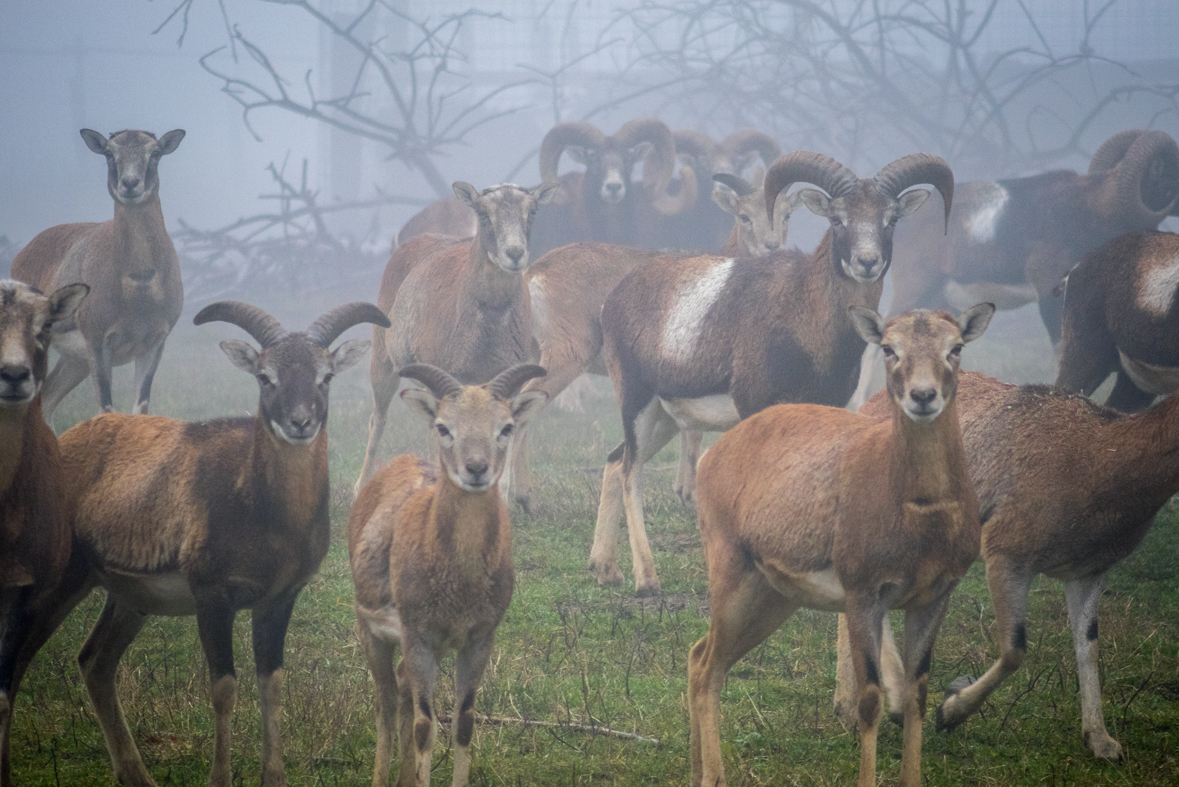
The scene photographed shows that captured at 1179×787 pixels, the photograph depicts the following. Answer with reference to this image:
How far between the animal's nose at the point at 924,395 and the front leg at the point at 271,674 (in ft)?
9.48

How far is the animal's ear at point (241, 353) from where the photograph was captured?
5.06 meters

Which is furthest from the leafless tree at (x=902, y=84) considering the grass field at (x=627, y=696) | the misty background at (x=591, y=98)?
the grass field at (x=627, y=696)

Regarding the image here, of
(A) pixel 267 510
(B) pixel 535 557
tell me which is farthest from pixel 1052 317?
(A) pixel 267 510

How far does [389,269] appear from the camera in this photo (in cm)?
1053

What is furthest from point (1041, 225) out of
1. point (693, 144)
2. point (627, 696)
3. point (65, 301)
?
point (65, 301)

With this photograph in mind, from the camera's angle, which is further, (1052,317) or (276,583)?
(1052,317)

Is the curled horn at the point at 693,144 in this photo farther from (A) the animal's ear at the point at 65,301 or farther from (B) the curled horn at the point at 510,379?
(A) the animal's ear at the point at 65,301

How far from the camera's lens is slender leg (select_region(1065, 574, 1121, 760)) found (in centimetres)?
485

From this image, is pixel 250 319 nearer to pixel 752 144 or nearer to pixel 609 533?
pixel 609 533

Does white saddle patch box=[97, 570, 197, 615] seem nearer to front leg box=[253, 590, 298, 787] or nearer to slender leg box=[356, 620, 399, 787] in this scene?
front leg box=[253, 590, 298, 787]

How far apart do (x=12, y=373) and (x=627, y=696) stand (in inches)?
131

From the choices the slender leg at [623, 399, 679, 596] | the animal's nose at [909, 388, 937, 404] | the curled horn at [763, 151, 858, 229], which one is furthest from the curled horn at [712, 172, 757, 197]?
the animal's nose at [909, 388, 937, 404]

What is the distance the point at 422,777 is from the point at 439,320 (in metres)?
5.21

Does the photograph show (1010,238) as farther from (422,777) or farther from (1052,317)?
(422,777)
